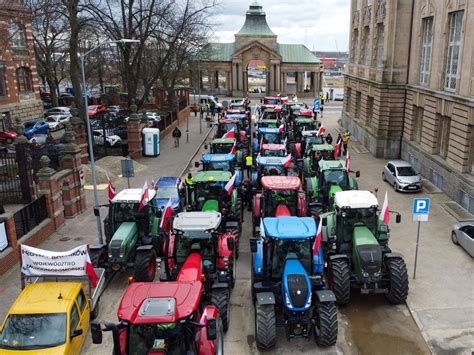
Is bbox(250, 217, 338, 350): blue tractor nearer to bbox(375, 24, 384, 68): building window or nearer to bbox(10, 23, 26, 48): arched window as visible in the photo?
bbox(375, 24, 384, 68): building window

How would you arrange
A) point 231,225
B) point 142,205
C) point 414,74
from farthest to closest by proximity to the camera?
point 414,74, point 231,225, point 142,205

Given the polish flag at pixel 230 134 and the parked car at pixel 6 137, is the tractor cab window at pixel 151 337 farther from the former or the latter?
the parked car at pixel 6 137

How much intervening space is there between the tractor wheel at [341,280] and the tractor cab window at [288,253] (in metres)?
1.14

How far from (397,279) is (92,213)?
12958 millimetres

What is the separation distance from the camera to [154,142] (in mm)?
30672

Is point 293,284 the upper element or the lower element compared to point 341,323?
upper

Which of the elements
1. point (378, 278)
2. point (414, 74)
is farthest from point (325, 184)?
point (414, 74)

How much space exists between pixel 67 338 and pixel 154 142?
22219mm

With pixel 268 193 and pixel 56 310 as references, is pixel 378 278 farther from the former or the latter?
pixel 56 310

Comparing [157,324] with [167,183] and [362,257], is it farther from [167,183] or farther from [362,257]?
[167,183]

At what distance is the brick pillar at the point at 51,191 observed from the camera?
1688 cm

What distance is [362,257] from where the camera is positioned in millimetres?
11445

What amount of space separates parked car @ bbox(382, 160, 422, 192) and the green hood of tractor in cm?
1407

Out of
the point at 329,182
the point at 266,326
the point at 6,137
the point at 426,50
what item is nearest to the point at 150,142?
the point at 6,137
